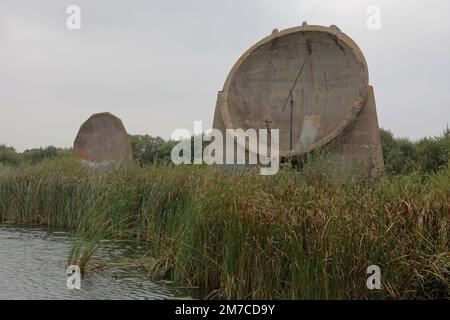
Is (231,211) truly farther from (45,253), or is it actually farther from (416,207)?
(45,253)

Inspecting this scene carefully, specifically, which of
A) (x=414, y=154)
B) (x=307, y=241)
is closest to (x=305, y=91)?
(x=414, y=154)

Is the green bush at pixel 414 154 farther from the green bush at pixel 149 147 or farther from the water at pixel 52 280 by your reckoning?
the green bush at pixel 149 147

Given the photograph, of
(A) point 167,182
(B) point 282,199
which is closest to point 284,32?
(A) point 167,182

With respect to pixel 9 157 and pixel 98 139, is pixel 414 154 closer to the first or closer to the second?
pixel 98 139

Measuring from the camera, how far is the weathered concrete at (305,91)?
1506 centimetres

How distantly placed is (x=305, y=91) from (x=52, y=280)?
34.9 feet

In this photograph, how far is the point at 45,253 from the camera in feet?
33.1

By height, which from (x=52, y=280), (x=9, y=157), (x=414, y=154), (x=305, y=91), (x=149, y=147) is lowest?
(x=52, y=280)

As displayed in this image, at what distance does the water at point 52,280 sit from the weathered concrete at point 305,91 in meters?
7.02

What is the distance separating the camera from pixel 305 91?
1689 centimetres

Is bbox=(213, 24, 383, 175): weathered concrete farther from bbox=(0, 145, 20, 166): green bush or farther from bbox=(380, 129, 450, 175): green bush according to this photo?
bbox=(0, 145, 20, 166): green bush

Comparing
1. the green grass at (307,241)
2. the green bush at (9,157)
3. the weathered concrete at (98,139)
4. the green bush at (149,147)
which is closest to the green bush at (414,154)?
the green grass at (307,241)

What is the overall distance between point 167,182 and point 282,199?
13.4ft

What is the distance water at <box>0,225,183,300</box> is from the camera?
7.13 metres
